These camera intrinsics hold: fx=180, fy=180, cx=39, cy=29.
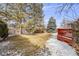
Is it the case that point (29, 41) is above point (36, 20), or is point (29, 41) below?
below

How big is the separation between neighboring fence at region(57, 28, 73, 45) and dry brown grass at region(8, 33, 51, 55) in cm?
10

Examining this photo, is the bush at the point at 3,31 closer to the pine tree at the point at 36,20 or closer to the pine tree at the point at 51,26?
the pine tree at the point at 36,20

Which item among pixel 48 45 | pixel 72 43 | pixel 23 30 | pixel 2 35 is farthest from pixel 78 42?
pixel 2 35

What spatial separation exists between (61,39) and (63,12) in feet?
0.83

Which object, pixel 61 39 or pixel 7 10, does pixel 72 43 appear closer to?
pixel 61 39

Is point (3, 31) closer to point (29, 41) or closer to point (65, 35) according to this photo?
point (29, 41)

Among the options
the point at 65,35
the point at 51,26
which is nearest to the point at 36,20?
the point at 51,26

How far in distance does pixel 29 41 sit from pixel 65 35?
342 millimetres

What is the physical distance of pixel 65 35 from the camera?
5.55 ft

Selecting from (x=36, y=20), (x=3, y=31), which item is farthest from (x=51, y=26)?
(x=3, y=31)

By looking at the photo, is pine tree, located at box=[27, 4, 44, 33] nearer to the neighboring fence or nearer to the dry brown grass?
the dry brown grass

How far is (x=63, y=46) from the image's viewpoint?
5.47 feet

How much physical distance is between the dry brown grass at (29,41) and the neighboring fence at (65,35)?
0.10 meters

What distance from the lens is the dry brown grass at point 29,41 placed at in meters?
1.68
